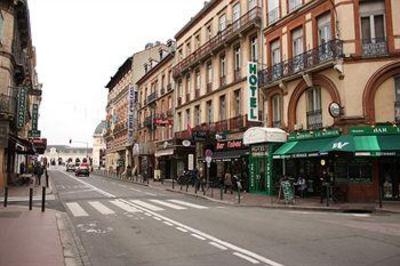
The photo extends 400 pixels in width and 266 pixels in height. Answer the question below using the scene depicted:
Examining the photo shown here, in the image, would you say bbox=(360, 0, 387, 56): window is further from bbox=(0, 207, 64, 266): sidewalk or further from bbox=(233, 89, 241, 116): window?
bbox=(0, 207, 64, 266): sidewalk

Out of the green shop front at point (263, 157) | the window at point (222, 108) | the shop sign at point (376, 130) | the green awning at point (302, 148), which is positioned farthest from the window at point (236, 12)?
the shop sign at point (376, 130)

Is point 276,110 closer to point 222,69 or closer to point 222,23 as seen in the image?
point 222,69

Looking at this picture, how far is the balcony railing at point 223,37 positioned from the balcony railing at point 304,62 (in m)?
3.92

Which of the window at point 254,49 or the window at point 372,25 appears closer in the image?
the window at point 372,25

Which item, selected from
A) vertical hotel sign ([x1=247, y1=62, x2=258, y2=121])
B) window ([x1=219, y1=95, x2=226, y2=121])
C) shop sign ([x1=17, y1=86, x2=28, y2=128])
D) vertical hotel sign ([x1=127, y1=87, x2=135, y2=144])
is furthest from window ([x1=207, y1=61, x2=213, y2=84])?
vertical hotel sign ([x1=127, y1=87, x2=135, y2=144])

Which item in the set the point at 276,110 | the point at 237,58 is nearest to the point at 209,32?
the point at 237,58

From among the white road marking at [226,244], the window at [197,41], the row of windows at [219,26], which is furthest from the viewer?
the window at [197,41]

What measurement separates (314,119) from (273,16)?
761cm

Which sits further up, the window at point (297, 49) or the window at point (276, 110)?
the window at point (297, 49)

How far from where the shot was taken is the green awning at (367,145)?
62.2 ft

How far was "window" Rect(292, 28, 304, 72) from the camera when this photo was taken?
A: 23.9m

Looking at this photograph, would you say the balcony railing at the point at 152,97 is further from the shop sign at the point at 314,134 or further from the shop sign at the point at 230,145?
the shop sign at the point at 314,134

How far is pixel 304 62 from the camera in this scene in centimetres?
2345

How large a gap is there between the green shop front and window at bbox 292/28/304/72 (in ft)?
12.4
